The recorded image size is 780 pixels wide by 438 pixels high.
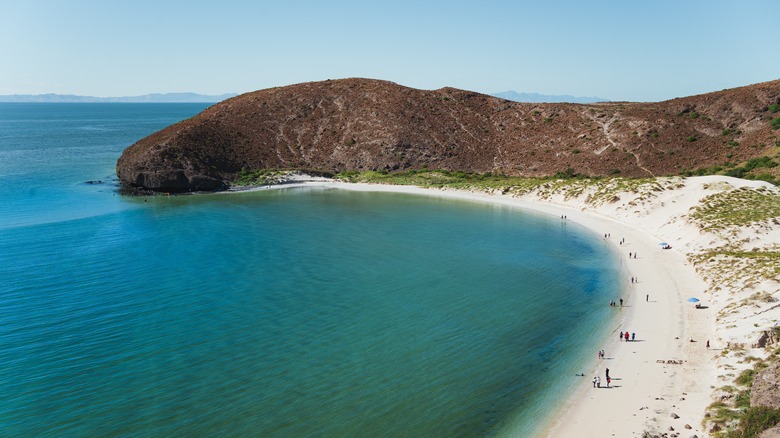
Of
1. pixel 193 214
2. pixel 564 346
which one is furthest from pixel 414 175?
pixel 564 346

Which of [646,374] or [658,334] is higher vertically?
[658,334]

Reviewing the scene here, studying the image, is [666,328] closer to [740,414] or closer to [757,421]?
[740,414]

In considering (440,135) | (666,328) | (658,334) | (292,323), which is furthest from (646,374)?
(440,135)

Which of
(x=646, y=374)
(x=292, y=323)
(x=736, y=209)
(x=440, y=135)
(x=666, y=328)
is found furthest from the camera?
(x=440, y=135)

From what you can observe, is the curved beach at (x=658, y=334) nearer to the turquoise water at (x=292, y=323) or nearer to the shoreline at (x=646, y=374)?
the shoreline at (x=646, y=374)

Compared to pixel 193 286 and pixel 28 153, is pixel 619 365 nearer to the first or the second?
pixel 193 286

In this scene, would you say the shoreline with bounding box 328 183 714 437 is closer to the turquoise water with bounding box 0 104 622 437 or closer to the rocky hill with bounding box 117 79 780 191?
the turquoise water with bounding box 0 104 622 437

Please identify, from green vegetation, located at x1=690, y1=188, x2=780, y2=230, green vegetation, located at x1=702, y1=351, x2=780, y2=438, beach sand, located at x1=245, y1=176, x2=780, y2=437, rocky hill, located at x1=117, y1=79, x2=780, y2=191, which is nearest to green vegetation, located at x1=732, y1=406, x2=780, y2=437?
green vegetation, located at x1=702, y1=351, x2=780, y2=438
